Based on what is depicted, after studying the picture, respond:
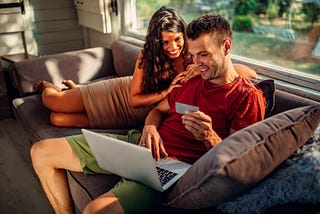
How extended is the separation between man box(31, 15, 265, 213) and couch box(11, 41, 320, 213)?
0.29ft

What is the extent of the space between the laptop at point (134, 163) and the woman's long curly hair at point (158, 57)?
0.64 meters

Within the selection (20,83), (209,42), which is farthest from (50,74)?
(209,42)

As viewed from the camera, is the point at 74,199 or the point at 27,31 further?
the point at 27,31

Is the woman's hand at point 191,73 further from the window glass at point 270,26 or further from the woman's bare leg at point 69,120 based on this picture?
the woman's bare leg at point 69,120

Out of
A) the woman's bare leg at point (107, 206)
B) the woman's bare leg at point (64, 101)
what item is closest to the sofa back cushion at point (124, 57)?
the woman's bare leg at point (64, 101)

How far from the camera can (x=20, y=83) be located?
248 cm

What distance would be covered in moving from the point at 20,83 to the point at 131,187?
1.63m

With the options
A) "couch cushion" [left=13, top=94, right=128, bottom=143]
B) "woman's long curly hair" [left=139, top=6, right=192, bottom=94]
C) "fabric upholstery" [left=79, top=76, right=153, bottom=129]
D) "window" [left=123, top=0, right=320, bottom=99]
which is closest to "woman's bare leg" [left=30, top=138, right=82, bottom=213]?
"couch cushion" [left=13, top=94, right=128, bottom=143]

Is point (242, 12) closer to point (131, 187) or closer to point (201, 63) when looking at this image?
point (201, 63)

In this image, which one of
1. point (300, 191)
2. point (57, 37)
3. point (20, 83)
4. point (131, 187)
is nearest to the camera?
point (300, 191)

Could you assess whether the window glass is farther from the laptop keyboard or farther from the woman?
the laptop keyboard

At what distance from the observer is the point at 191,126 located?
1.25 metres

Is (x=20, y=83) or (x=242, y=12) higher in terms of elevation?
(x=242, y=12)

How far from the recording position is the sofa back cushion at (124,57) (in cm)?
254
